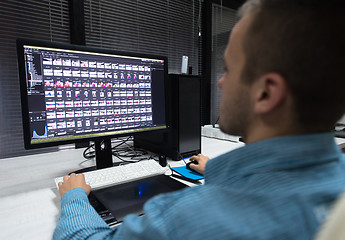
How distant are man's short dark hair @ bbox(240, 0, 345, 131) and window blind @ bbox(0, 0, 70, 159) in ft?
4.76

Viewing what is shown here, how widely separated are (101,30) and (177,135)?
3.38 feet

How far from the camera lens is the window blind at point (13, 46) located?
52.1 inches

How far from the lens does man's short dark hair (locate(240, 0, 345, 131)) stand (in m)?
0.37

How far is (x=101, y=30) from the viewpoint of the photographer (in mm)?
1651

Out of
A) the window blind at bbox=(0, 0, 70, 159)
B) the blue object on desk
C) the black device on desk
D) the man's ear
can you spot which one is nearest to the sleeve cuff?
the black device on desk

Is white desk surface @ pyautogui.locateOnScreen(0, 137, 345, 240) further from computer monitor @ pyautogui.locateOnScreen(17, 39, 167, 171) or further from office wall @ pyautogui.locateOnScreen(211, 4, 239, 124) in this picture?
office wall @ pyautogui.locateOnScreen(211, 4, 239, 124)

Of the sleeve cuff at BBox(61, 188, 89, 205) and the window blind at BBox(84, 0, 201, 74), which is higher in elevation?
the window blind at BBox(84, 0, 201, 74)

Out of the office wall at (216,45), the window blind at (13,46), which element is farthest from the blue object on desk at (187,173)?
the office wall at (216,45)

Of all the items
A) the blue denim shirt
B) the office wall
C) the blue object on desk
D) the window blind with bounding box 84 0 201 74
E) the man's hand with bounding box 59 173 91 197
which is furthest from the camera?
the office wall

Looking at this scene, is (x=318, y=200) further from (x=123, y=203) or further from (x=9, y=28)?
(x=9, y=28)

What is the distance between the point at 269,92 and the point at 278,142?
0.09m

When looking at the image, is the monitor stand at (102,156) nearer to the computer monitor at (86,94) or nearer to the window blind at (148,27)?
the computer monitor at (86,94)

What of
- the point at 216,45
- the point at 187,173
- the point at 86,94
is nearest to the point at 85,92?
the point at 86,94

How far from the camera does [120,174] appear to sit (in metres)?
0.89
